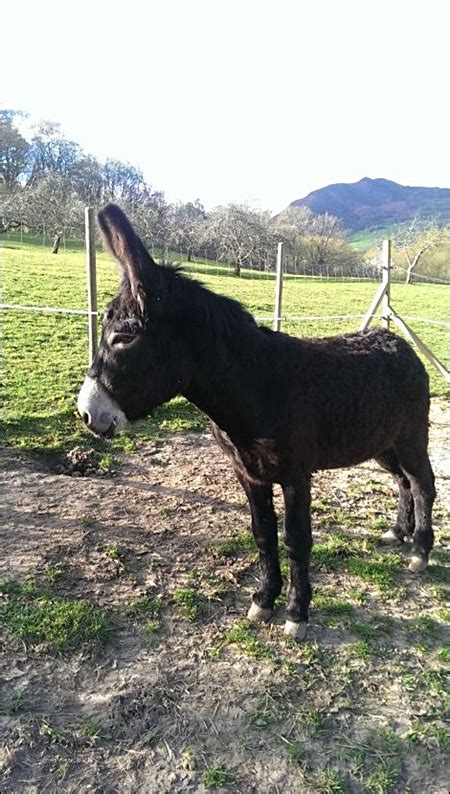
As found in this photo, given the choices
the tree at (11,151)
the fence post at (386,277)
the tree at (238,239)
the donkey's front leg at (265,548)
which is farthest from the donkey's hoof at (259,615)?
the tree at (11,151)

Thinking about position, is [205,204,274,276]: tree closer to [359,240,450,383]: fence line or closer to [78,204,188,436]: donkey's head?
[359,240,450,383]: fence line

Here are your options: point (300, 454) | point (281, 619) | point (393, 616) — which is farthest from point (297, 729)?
point (300, 454)

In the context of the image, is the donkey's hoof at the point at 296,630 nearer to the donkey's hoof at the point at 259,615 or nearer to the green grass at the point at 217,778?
the donkey's hoof at the point at 259,615

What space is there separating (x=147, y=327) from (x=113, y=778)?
209cm

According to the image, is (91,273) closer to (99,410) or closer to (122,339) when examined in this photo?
(122,339)

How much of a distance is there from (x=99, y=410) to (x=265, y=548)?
1.61 meters

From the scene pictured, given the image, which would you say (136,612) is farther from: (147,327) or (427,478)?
(427,478)

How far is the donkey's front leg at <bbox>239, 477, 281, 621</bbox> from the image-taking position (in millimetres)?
3367

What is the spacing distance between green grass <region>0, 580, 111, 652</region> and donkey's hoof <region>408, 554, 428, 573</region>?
7.73ft

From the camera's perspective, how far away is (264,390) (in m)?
3.03

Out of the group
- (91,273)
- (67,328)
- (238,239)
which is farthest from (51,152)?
(91,273)

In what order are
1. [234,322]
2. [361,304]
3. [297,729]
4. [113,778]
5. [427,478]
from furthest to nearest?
[361,304] < [427,478] < [234,322] < [297,729] < [113,778]

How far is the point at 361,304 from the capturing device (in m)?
20.9

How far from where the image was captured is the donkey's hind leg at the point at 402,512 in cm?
436
